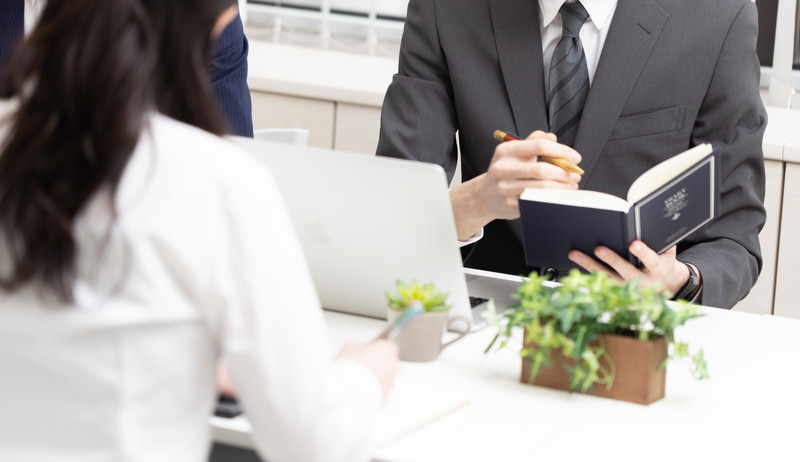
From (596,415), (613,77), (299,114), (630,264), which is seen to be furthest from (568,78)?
(299,114)

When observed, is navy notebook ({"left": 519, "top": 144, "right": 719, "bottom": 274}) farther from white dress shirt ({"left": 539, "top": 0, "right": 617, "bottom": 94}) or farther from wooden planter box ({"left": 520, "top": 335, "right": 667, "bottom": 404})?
white dress shirt ({"left": 539, "top": 0, "right": 617, "bottom": 94})

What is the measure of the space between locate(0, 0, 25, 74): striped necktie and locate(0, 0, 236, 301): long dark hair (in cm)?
144

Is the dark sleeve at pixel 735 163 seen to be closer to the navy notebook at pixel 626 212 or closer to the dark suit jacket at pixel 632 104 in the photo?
the dark suit jacket at pixel 632 104

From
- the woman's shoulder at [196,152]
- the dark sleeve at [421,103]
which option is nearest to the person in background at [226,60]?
the dark sleeve at [421,103]

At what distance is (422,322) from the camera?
148 centimetres

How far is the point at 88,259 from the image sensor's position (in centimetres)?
93

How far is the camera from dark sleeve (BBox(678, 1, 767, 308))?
2.00 metres

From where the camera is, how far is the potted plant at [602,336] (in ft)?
4.40

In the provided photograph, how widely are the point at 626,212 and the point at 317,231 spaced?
45 cm

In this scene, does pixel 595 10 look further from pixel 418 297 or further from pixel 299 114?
pixel 299 114

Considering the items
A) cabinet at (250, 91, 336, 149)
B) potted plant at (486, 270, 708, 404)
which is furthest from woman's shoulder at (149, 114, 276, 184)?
cabinet at (250, 91, 336, 149)

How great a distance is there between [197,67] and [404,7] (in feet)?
10.1

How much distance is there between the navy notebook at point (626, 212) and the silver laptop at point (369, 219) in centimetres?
15

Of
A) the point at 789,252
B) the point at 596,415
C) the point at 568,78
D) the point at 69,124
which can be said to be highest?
the point at 69,124
